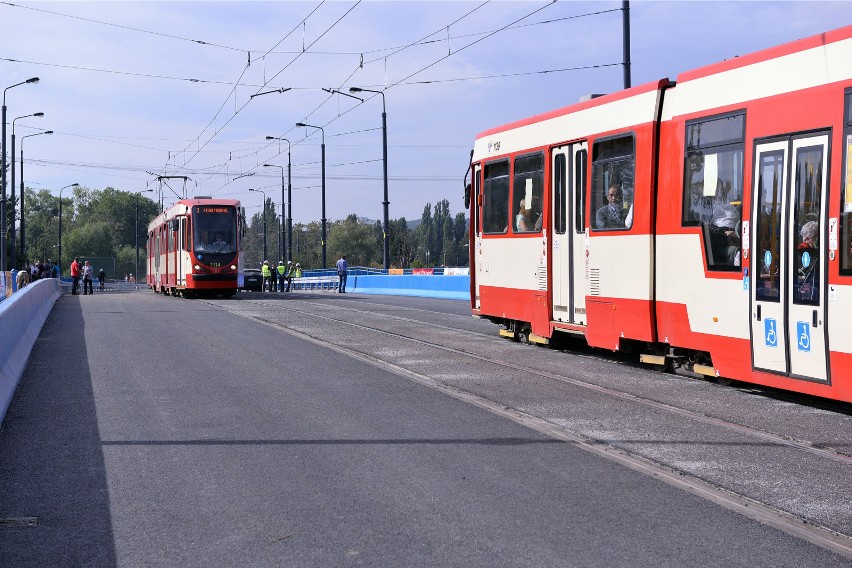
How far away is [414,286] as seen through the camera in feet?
145

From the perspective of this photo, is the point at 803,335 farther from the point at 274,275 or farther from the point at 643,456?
the point at 274,275

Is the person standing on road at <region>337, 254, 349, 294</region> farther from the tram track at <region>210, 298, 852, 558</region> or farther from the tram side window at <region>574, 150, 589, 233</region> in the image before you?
the tram side window at <region>574, 150, 589, 233</region>

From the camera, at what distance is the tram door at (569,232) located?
14461 mm

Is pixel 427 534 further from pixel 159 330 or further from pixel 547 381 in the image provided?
pixel 159 330

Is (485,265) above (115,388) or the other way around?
above

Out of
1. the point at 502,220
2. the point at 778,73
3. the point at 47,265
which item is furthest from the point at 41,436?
the point at 47,265

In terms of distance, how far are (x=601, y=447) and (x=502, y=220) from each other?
30.5ft

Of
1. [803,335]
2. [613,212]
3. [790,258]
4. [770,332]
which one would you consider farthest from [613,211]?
[803,335]

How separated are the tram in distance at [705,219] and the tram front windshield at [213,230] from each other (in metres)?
24.4

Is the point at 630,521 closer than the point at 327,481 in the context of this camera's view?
Yes

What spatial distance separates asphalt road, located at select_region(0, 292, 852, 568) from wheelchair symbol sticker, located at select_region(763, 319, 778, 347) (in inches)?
53.9

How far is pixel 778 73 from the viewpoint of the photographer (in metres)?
10.3

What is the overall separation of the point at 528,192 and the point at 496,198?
4.78 ft

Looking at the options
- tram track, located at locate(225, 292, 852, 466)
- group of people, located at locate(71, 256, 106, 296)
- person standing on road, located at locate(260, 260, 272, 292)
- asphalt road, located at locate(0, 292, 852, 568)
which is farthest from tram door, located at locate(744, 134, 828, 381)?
person standing on road, located at locate(260, 260, 272, 292)
